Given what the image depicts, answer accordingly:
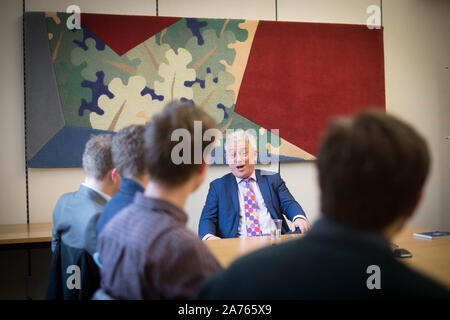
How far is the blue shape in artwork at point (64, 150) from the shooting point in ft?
11.2

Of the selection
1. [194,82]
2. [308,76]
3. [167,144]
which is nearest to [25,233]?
[194,82]

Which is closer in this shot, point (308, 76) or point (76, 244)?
point (76, 244)

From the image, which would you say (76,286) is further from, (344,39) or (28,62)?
(344,39)

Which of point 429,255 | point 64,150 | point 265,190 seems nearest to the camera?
point 429,255

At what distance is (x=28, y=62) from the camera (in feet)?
11.1

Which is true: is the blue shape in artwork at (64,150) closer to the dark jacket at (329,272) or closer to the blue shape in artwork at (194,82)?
the blue shape in artwork at (194,82)

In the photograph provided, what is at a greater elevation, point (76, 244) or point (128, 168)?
point (128, 168)

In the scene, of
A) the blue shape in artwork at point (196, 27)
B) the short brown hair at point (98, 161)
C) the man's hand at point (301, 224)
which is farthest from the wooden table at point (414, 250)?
the blue shape in artwork at point (196, 27)

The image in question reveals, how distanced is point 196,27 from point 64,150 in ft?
5.56

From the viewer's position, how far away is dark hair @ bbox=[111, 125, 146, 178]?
162 centimetres

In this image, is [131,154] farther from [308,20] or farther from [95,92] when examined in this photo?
[308,20]

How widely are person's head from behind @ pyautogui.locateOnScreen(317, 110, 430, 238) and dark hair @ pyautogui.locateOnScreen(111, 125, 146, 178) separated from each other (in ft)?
3.35

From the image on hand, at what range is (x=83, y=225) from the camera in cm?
173

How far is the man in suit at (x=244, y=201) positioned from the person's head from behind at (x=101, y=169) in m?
0.92
